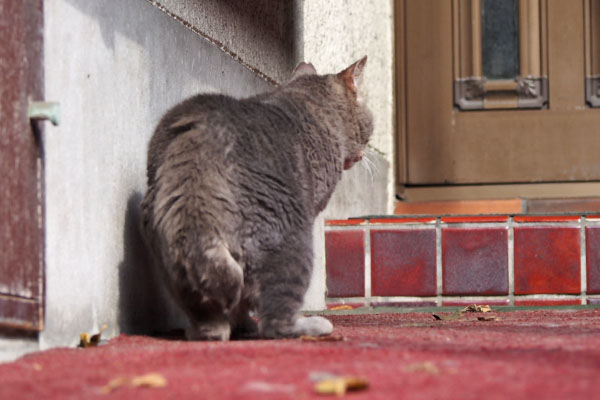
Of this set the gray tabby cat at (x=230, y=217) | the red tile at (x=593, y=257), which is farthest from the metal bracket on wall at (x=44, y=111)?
the red tile at (x=593, y=257)

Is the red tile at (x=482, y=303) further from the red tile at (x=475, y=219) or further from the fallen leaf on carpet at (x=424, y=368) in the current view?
the fallen leaf on carpet at (x=424, y=368)

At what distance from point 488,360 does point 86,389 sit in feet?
2.36

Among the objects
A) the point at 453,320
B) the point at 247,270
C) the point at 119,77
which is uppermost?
the point at 119,77

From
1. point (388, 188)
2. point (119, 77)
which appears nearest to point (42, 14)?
point (119, 77)

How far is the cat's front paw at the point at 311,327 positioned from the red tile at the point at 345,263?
4.92 ft

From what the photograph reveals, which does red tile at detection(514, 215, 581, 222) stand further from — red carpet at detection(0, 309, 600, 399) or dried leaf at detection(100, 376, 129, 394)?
dried leaf at detection(100, 376, 129, 394)

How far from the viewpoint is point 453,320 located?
10.4ft

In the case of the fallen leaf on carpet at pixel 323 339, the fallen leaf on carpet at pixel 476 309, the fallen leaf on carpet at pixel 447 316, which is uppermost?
the fallen leaf on carpet at pixel 323 339

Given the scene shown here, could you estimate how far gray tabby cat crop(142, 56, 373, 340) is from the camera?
2.30 metres

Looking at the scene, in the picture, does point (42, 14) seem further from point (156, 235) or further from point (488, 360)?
point (488, 360)

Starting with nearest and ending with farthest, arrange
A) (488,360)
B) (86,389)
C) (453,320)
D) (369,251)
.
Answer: (86,389) → (488,360) → (453,320) → (369,251)

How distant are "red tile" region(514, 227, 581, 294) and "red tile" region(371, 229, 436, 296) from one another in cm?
37

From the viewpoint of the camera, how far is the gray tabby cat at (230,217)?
2305mm

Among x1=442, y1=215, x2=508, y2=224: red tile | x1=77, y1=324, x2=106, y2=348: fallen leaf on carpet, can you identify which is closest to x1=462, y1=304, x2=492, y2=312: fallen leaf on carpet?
x1=442, y1=215, x2=508, y2=224: red tile
